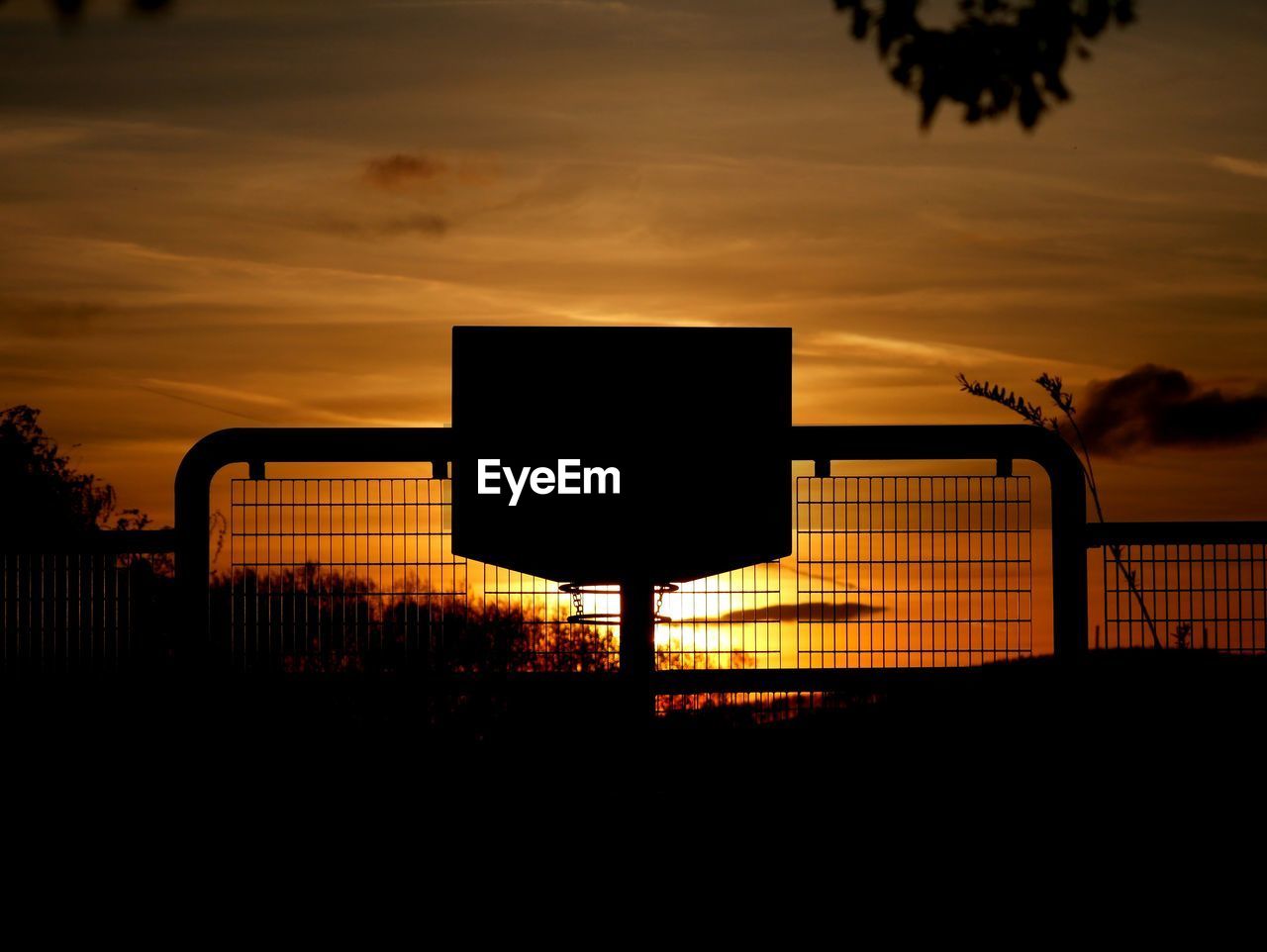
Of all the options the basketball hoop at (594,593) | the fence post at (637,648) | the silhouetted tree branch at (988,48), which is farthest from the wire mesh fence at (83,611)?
the silhouetted tree branch at (988,48)

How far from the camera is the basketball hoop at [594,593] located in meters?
7.80

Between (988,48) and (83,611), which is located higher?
(988,48)

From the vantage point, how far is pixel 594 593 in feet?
25.9

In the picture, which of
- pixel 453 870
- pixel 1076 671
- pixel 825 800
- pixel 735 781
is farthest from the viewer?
pixel 1076 671

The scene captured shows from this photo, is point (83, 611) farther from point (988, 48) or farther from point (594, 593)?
Result: point (988, 48)

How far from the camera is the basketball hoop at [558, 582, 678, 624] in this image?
25.6 ft

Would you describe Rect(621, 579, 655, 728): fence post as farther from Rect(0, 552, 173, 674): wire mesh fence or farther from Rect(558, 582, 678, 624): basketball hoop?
Rect(0, 552, 173, 674): wire mesh fence

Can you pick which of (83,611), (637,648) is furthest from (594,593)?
(83,611)

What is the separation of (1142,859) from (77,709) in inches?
211

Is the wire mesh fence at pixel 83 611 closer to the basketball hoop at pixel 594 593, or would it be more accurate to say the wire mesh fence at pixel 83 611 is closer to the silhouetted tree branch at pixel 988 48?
the basketball hoop at pixel 594 593

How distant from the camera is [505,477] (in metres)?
7.76

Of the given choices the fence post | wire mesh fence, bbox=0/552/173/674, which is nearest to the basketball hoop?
the fence post

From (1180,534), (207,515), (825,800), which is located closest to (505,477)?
(207,515)

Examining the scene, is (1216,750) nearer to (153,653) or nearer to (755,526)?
(755,526)
